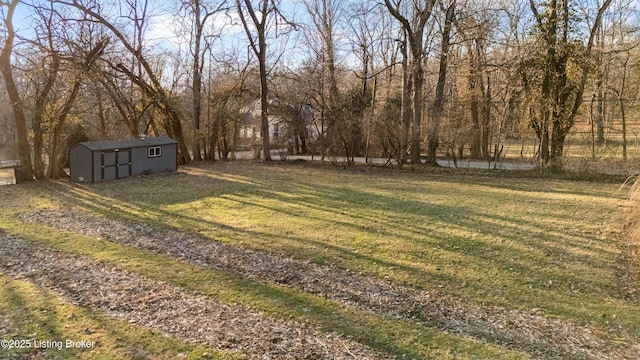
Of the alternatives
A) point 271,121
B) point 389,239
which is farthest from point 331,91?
point 389,239

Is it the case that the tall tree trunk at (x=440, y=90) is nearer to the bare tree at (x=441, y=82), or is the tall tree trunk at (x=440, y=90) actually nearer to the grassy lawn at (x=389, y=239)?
the bare tree at (x=441, y=82)

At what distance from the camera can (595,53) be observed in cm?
1381

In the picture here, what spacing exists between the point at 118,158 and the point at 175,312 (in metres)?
11.0

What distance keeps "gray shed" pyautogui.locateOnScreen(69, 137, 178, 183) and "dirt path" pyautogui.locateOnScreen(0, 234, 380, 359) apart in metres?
7.83

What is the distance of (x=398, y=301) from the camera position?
4848mm

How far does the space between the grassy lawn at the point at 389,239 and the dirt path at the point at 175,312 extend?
20 centimetres

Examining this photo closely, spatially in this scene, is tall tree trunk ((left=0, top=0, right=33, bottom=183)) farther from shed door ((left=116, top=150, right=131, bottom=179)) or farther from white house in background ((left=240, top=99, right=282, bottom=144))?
white house in background ((left=240, top=99, right=282, bottom=144))

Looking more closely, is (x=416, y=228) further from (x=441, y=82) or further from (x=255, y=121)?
(x=255, y=121)

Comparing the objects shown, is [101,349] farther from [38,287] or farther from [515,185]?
[515,185]

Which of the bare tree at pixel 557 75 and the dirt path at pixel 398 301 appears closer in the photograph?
the dirt path at pixel 398 301

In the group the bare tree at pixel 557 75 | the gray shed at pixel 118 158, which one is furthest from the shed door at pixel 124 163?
the bare tree at pixel 557 75

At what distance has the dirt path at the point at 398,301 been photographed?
154 inches

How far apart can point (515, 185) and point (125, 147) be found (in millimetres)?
12620

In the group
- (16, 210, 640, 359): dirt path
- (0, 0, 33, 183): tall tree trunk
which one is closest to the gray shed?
(0, 0, 33, 183): tall tree trunk
